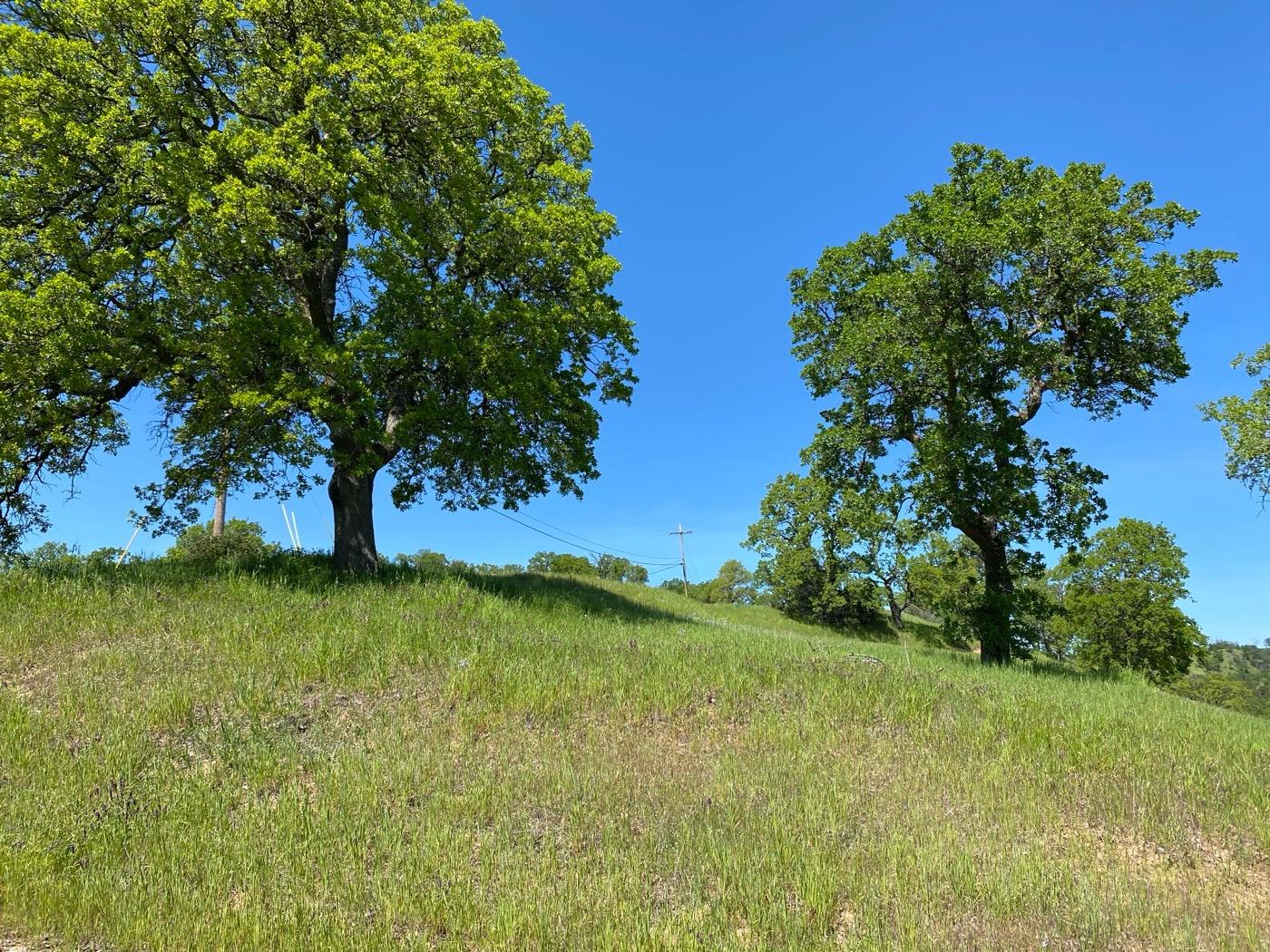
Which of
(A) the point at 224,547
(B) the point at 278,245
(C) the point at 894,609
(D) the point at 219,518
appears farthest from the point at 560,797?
A: (C) the point at 894,609

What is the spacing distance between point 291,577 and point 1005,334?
63.1 ft

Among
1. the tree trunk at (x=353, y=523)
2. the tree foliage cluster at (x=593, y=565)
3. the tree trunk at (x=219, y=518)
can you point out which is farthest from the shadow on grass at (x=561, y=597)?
the tree foliage cluster at (x=593, y=565)

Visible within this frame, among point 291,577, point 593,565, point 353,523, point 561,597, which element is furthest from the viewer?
point 593,565

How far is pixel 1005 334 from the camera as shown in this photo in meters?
17.1

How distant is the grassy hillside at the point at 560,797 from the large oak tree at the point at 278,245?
4.01 metres

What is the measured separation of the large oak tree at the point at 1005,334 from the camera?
16.3 meters

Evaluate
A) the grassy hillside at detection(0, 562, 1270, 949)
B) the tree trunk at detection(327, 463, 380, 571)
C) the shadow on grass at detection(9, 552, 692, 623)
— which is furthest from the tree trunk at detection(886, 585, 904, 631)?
the tree trunk at detection(327, 463, 380, 571)

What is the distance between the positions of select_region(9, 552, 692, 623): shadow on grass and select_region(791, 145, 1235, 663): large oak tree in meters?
9.57

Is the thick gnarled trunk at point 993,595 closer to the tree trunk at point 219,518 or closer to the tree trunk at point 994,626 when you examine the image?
the tree trunk at point 994,626

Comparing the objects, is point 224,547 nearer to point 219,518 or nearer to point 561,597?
point 219,518

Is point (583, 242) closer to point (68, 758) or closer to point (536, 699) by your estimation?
point (536, 699)

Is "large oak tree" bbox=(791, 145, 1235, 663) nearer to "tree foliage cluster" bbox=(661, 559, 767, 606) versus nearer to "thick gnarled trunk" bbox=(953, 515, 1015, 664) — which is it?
"thick gnarled trunk" bbox=(953, 515, 1015, 664)

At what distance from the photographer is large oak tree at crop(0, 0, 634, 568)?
10.9 m

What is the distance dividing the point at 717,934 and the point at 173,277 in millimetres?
13730
